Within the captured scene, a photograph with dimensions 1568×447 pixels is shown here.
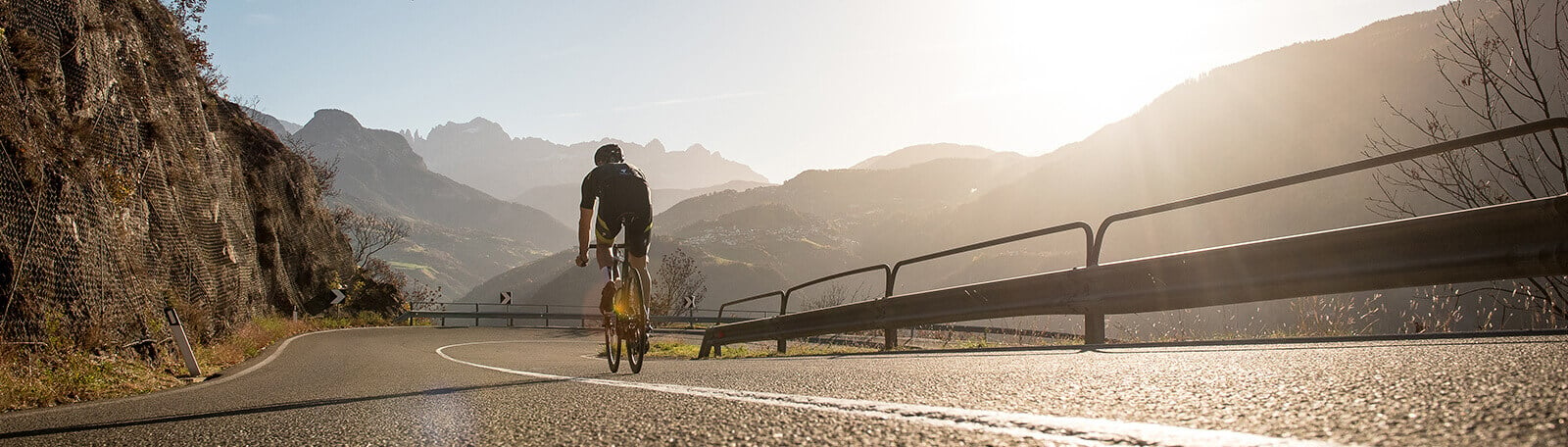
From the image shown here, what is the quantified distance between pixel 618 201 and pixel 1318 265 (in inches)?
225

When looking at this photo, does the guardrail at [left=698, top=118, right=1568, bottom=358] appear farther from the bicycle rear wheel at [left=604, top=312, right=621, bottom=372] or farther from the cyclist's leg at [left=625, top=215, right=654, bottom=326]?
the bicycle rear wheel at [left=604, top=312, right=621, bottom=372]

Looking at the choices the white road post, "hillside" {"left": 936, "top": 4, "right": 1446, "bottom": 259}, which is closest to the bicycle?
the white road post

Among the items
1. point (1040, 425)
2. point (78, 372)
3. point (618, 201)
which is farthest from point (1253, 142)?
point (1040, 425)

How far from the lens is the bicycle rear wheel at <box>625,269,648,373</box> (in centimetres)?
808

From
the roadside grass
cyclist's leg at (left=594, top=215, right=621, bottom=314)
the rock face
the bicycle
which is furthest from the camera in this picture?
the rock face

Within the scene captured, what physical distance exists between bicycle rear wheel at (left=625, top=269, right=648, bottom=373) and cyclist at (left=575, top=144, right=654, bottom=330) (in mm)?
153

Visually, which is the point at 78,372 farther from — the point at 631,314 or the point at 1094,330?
the point at 1094,330

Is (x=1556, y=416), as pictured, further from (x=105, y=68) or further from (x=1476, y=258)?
(x=105, y=68)

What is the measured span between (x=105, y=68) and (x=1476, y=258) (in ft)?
66.7

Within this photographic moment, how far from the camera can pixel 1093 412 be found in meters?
2.91

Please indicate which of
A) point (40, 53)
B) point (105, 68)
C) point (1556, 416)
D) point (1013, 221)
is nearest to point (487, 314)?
point (105, 68)

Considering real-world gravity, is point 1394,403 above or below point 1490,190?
below

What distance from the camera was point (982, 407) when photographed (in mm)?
3254

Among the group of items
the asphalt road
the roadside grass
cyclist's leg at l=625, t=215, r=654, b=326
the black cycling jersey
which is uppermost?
the black cycling jersey
